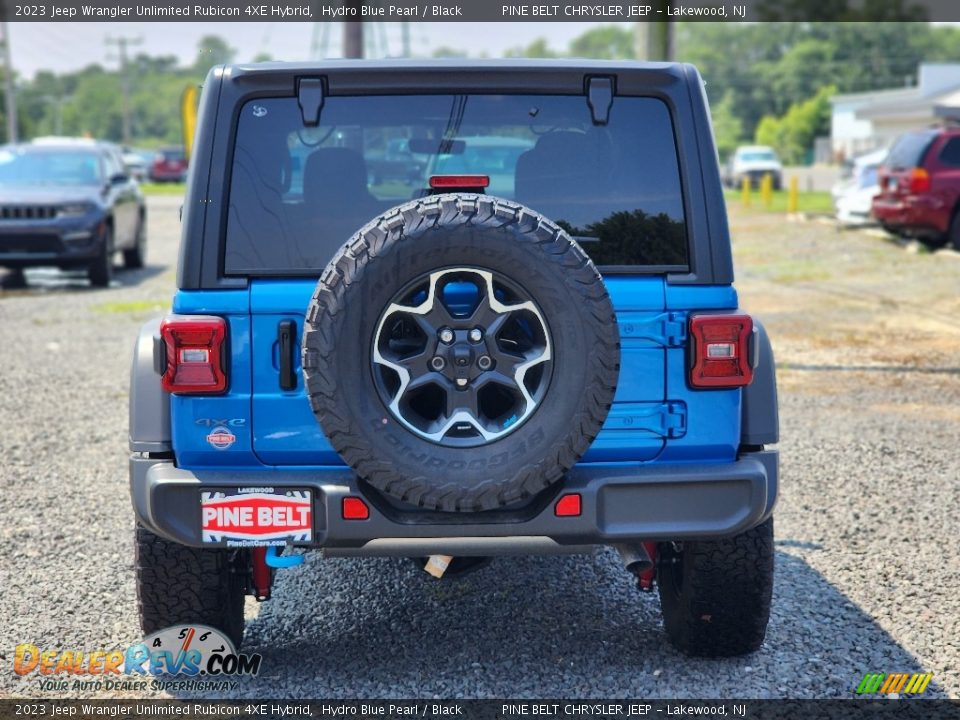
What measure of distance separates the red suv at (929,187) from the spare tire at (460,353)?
15.8m

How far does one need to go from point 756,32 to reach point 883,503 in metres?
161

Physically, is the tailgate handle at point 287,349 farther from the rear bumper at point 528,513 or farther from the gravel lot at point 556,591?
the gravel lot at point 556,591

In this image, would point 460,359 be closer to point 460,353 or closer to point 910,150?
point 460,353

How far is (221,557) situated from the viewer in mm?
4078

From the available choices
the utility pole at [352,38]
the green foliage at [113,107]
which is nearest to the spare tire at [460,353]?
the utility pole at [352,38]

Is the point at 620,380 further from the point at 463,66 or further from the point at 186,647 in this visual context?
the point at 186,647

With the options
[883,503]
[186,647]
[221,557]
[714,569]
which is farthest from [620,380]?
[883,503]

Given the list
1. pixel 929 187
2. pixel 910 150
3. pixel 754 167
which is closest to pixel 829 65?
pixel 754 167

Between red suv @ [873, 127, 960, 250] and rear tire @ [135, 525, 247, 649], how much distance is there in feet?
51.8

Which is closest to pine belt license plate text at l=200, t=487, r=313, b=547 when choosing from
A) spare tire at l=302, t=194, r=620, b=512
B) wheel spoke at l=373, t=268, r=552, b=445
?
spare tire at l=302, t=194, r=620, b=512

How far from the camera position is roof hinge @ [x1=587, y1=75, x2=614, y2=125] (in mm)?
3904

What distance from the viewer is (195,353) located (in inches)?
146

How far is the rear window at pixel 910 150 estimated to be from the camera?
18.1 metres

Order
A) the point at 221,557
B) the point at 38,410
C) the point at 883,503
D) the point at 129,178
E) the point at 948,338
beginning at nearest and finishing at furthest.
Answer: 1. the point at 221,557
2. the point at 883,503
3. the point at 38,410
4. the point at 948,338
5. the point at 129,178
